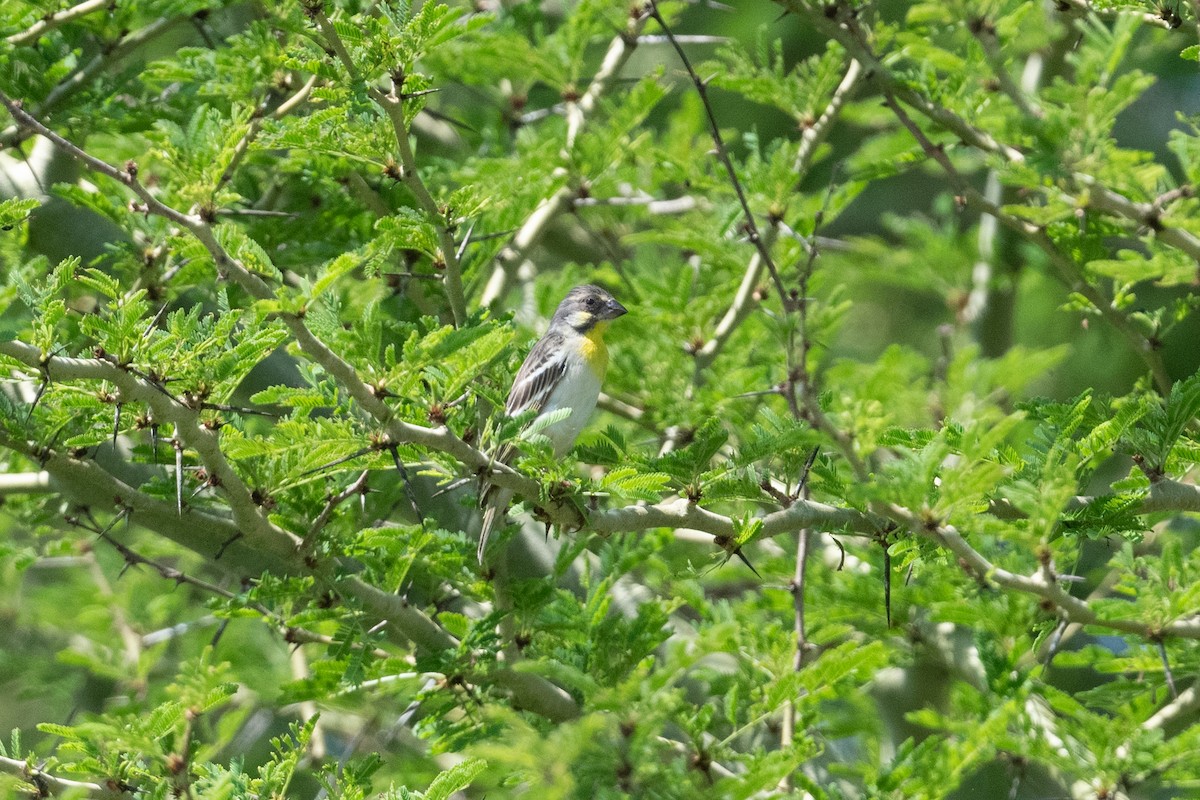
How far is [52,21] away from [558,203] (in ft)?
9.42

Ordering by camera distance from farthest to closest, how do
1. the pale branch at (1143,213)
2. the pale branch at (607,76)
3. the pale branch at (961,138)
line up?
the pale branch at (607,76) < the pale branch at (961,138) < the pale branch at (1143,213)

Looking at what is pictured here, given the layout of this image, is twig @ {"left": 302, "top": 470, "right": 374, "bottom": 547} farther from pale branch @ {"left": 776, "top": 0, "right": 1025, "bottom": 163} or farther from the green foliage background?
pale branch @ {"left": 776, "top": 0, "right": 1025, "bottom": 163}

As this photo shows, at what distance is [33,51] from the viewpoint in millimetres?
6184

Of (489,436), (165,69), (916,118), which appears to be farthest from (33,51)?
(916,118)

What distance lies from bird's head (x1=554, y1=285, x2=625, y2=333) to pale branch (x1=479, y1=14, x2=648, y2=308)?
37cm

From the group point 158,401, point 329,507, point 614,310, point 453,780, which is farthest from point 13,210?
point 614,310

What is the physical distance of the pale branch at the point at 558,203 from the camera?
23.0 feet

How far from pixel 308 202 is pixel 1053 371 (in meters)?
7.35

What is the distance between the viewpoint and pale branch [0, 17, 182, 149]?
574 cm

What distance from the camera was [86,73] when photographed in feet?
20.3

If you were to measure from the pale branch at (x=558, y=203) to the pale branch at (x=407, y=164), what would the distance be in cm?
249

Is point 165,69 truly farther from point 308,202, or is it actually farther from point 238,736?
point 238,736

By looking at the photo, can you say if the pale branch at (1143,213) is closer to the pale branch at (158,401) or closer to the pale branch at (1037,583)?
the pale branch at (1037,583)

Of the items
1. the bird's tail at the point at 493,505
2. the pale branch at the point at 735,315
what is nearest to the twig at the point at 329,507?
the bird's tail at the point at 493,505
